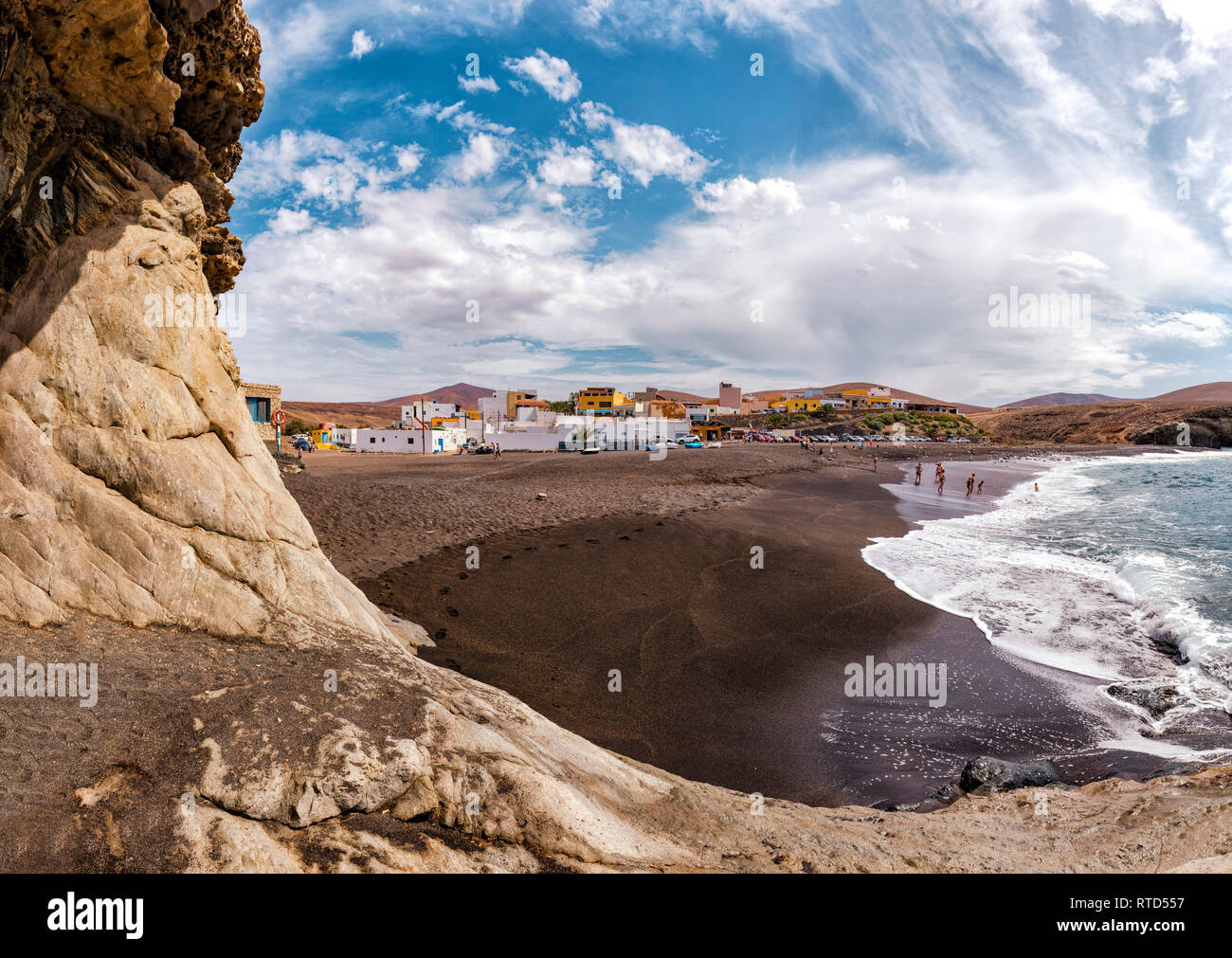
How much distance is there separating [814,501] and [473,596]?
686 inches

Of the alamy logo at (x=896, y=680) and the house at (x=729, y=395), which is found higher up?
the house at (x=729, y=395)

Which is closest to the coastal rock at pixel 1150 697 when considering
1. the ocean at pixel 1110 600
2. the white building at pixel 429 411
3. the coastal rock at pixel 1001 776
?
the ocean at pixel 1110 600

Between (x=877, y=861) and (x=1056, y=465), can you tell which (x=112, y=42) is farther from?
(x=1056, y=465)

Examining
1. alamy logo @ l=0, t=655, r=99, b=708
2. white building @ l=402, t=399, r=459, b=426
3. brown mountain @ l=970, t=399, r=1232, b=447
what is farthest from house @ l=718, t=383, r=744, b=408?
alamy logo @ l=0, t=655, r=99, b=708

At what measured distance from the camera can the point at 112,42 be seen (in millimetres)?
4781

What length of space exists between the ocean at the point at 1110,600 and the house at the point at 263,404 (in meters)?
27.4

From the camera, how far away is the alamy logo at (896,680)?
817 centimetres

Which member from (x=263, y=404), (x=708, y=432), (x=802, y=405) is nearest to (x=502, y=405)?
(x=708, y=432)

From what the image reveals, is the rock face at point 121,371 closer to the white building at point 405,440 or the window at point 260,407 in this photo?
the window at point 260,407

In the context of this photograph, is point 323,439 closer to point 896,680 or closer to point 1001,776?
point 896,680

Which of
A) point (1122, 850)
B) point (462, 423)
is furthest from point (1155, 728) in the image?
point (462, 423)

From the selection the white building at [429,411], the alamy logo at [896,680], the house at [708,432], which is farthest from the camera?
the house at [708,432]

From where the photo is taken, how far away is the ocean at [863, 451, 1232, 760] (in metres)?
7.61

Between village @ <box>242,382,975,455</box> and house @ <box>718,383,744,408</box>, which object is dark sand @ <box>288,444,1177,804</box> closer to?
village @ <box>242,382,975,455</box>
